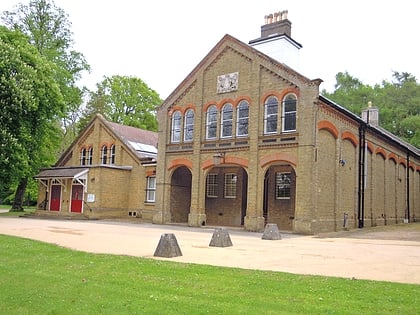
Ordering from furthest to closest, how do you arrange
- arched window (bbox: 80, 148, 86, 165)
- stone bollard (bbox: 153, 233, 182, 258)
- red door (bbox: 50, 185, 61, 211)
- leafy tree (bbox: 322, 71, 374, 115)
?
leafy tree (bbox: 322, 71, 374, 115) < arched window (bbox: 80, 148, 86, 165) < red door (bbox: 50, 185, 61, 211) < stone bollard (bbox: 153, 233, 182, 258)

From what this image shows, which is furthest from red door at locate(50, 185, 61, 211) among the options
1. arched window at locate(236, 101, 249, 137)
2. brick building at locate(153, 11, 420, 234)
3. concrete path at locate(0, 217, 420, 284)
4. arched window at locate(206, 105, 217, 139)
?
concrete path at locate(0, 217, 420, 284)

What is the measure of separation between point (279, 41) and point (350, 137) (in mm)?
7275

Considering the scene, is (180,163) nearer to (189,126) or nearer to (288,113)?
(189,126)

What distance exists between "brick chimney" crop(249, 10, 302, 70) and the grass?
19.6 m

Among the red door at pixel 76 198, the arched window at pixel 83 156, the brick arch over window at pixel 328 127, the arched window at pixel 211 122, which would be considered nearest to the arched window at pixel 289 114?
the brick arch over window at pixel 328 127

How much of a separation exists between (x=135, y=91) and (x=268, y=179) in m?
31.3

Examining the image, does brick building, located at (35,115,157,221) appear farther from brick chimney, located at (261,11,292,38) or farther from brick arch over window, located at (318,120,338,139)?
brick arch over window, located at (318,120,338,139)

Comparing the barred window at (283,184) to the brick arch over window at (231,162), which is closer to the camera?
the brick arch over window at (231,162)

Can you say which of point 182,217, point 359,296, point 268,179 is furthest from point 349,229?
point 359,296

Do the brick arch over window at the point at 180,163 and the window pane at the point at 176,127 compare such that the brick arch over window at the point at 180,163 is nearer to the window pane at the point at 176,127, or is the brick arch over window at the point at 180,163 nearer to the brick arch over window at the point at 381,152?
the window pane at the point at 176,127

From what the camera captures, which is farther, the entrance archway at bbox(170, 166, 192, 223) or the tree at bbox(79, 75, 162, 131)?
the tree at bbox(79, 75, 162, 131)

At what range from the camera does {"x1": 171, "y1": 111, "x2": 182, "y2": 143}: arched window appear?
27.5 meters

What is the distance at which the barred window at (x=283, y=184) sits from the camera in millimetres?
24766

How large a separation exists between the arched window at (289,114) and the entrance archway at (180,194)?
870 cm
